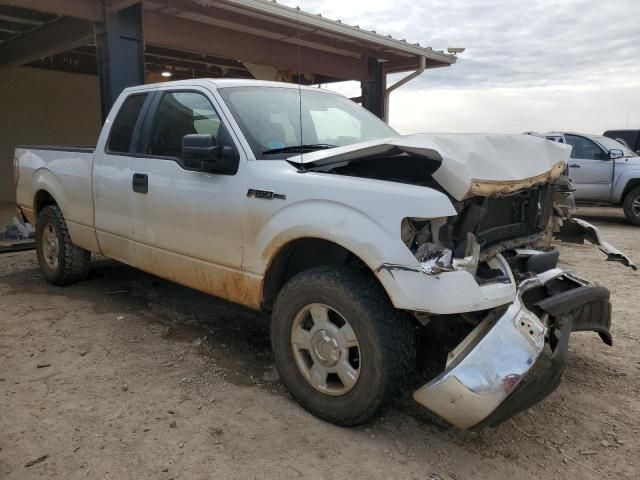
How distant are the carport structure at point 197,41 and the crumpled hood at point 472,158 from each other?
153 inches

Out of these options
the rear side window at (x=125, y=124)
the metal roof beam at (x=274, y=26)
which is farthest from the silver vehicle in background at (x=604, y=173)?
the rear side window at (x=125, y=124)

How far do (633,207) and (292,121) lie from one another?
351 inches

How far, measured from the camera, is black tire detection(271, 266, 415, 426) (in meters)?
2.57

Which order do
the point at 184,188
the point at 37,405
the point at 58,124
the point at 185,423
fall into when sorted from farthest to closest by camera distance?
1. the point at 58,124
2. the point at 184,188
3. the point at 37,405
4. the point at 185,423

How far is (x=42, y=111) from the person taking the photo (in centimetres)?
1356

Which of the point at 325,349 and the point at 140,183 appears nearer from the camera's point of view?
the point at 325,349

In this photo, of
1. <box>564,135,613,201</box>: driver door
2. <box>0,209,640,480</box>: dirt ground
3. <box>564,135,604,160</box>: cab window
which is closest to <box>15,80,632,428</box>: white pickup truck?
<box>0,209,640,480</box>: dirt ground

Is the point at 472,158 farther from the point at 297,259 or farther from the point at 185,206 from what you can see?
the point at 185,206

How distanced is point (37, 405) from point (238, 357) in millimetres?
1261

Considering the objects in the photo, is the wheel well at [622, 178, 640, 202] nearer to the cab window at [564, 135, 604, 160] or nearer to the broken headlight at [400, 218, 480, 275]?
the cab window at [564, 135, 604, 160]

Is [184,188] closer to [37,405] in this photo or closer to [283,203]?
[283,203]

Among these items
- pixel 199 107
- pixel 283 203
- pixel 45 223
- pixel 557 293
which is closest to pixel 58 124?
pixel 45 223

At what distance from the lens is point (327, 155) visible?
2.97 m

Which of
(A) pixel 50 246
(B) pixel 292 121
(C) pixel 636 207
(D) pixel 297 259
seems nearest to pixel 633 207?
(C) pixel 636 207
